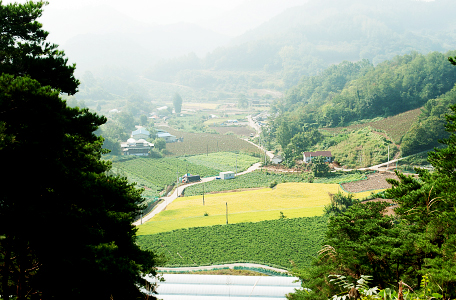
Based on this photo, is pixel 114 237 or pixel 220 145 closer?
pixel 114 237

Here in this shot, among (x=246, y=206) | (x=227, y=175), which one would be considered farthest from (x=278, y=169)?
(x=246, y=206)

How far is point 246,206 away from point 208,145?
33412mm

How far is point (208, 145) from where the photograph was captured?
65.2m

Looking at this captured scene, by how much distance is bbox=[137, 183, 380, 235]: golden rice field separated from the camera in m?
28.9

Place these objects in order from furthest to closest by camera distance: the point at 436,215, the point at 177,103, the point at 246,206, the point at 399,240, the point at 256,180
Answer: the point at 177,103, the point at 256,180, the point at 246,206, the point at 436,215, the point at 399,240

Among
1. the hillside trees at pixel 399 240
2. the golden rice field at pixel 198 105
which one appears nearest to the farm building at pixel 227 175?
the hillside trees at pixel 399 240

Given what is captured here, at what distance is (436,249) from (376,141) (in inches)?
1613

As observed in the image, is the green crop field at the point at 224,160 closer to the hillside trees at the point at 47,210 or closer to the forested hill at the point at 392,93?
the forested hill at the point at 392,93

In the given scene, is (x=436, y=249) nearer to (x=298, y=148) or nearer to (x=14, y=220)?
(x=14, y=220)

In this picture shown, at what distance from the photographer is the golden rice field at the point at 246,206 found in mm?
28906

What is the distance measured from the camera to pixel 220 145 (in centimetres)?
6444

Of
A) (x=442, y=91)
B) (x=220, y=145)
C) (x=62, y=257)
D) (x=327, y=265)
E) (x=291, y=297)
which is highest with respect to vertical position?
(x=442, y=91)

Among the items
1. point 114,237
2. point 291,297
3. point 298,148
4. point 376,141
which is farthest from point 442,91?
point 114,237

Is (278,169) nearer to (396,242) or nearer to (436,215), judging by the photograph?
(436,215)
